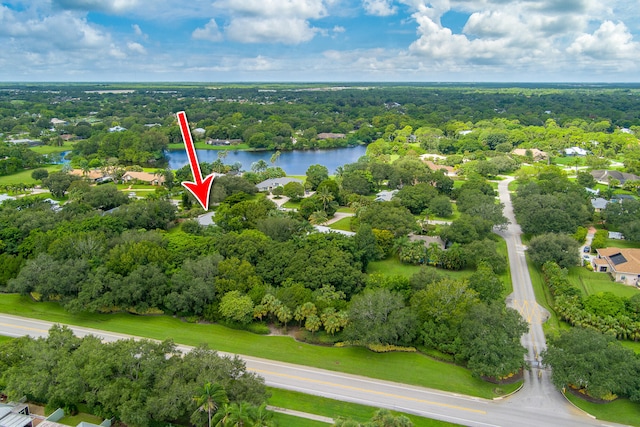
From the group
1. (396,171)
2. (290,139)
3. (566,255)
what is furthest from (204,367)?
(290,139)

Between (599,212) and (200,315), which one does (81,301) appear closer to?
(200,315)

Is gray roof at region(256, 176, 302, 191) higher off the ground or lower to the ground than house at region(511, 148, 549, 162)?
lower

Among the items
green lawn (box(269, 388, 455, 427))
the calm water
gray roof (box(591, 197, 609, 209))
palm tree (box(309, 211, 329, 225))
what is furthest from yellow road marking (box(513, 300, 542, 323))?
the calm water

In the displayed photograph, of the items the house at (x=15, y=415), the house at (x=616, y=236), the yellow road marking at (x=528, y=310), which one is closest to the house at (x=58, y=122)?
the house at (x=15, y=415)

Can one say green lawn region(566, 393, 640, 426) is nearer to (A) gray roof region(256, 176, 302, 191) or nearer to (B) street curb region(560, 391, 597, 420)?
(B) street curb region(560, 391, 597, 420)

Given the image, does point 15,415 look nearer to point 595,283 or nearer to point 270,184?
point 595,283

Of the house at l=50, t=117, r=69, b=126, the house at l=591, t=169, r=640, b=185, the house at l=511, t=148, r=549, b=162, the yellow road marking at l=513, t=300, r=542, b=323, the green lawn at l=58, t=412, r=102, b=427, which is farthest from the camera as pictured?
the house at l=50, t=117, r=69, b=126
